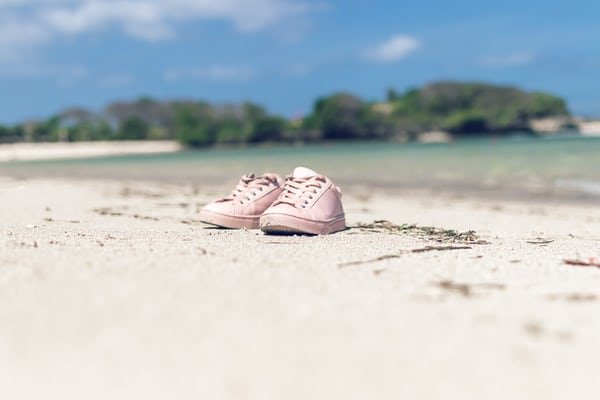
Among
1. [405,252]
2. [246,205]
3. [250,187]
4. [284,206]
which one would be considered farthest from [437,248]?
[250,187]

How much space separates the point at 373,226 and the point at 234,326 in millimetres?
3525

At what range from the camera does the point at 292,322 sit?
7.02 ft

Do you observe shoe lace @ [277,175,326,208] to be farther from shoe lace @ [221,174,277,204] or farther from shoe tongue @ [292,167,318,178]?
shoe lace @ [221,174,277,204]

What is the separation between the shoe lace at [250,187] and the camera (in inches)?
199

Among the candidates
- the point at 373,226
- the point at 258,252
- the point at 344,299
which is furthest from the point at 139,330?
the point at 373,226

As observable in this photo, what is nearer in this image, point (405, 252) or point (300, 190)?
point (405, 252)

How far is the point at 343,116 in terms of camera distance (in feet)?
387

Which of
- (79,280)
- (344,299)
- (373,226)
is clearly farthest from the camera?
(373,226)

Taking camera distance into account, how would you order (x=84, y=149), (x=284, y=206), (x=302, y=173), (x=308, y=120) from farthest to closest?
1. (x=308, y=120)
2. (x=84, y=149)
3. (x=302, y=173)
4. (x=284, y=206)

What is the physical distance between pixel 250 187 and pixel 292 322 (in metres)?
3.00

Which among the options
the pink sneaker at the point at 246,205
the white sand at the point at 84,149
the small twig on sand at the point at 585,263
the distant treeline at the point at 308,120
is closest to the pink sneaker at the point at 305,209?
the pink sneaker at the point at 246,205

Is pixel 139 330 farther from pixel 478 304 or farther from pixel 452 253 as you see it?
pixel 452 253

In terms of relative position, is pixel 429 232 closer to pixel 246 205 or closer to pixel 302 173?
pixel 302 173

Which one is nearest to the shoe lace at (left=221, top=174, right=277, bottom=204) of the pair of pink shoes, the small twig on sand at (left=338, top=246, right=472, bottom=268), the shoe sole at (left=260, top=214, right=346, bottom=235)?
the pair of pink shoes
